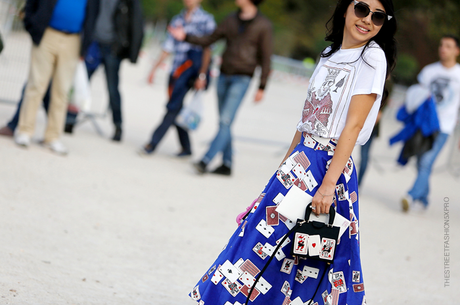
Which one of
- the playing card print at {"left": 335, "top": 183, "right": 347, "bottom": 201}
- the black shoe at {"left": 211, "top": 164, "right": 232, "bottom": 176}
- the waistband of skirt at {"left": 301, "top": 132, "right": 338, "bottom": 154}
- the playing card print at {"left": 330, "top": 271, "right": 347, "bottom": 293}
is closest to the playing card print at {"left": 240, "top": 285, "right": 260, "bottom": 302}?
the playing card print at {"left": 330, "top": 271, "right": 347, "bottom": 293}

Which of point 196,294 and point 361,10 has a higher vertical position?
point 361,10

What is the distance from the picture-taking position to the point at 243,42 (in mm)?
7129

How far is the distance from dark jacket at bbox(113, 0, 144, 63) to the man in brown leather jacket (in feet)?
2.31

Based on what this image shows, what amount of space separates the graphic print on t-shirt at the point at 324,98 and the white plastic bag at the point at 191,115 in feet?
16.5

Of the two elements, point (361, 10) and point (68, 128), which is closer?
point (361, 10)

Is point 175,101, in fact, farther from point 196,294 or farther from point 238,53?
point 196,294

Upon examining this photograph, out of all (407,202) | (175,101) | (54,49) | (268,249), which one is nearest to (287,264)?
(268,249)

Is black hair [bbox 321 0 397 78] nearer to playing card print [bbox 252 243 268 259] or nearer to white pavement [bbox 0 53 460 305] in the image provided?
playing card print [bbox 252 243 268 259]

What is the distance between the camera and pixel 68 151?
698 cm

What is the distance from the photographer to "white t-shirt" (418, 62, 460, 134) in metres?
7.20

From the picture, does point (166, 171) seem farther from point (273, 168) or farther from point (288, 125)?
point (288, 125)

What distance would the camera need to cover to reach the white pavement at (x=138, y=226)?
3668 mm

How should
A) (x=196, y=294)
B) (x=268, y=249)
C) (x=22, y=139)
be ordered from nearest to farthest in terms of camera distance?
1. (x=268, y=249)
2. (x=196, y=294)
3. (x=22, y=139)

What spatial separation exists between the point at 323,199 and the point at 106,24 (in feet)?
18.3
